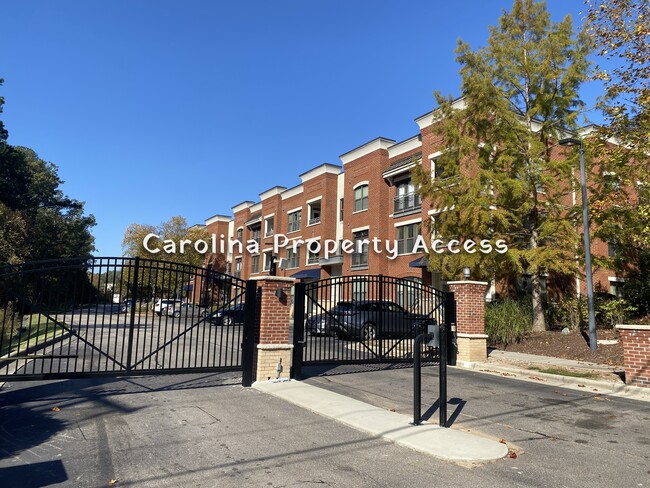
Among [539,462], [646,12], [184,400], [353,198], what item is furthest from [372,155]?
[539,462]

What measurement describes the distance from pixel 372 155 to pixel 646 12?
70.7 ft

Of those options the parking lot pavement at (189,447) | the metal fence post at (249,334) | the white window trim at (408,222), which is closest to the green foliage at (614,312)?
the white window trim at (408,222)

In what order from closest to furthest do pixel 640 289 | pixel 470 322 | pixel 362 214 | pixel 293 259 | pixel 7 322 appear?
pixel 470 322
pixel 640 289
pixel 7 322
pixel 362 214
pixel 293 259

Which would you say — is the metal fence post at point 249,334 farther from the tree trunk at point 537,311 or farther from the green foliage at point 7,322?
the tree trunk at point 537,311

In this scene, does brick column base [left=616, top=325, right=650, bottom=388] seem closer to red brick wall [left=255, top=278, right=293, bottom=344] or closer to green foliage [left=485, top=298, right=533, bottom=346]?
green foliage [left=485, top=298, right=533, bottom=346]

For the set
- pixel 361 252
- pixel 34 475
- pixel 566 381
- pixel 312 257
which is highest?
pixel 312 257

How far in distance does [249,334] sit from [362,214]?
25.4 meters

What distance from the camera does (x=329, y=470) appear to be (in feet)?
17.1

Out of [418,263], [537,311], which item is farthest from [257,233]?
[537,311]

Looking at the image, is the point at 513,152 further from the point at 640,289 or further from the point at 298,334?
the point at 298,334

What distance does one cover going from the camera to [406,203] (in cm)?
3158

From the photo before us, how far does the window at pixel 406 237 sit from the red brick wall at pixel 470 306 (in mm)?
15691

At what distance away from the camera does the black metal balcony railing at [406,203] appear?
30.4 meters

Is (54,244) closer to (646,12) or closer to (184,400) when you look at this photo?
(184,400)
